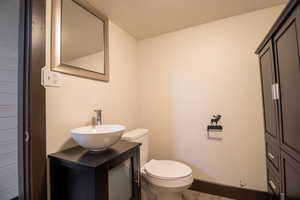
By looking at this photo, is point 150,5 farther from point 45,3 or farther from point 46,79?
point 46,79

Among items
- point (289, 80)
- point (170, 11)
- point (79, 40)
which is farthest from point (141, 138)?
point (170, 11)

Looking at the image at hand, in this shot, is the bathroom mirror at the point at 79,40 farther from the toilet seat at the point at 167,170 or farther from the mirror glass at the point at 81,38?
the toilet seat at the point at 167,170

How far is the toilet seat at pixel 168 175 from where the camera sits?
124 centimetres

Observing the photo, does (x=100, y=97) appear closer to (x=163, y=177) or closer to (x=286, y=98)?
(x=163, y=177)

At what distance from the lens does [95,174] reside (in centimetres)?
79

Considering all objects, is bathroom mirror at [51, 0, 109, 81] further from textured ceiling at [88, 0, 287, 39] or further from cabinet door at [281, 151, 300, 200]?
cabinet door at [281, 151, 300, 200]

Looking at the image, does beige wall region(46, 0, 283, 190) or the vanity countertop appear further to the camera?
beige wall region(46, 0, 283, 190)

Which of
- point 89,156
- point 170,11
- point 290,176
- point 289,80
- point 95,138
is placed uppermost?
point 170,11

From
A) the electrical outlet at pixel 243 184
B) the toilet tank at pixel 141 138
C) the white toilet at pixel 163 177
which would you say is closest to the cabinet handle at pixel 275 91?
the white toilet at pixel 163 177

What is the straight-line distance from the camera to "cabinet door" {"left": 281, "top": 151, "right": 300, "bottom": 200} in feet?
2.52

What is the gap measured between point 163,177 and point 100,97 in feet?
3.26

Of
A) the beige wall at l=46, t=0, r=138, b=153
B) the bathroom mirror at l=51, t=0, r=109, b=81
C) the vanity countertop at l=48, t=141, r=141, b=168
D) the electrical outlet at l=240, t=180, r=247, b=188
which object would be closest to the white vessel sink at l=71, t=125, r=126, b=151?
the vanity countertop at l=48, t=141, r=141, b=168

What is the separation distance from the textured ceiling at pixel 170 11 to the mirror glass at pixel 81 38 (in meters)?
0.18

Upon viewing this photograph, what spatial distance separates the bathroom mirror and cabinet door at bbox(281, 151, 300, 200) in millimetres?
1605
